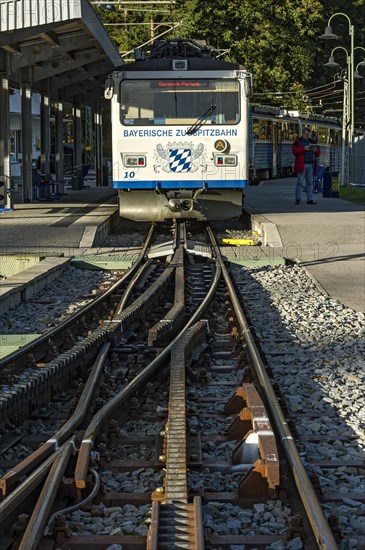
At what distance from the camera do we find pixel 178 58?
63.8 ft

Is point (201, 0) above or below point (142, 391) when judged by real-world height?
above

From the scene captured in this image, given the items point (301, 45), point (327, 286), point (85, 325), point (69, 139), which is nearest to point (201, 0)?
point (301, 45)

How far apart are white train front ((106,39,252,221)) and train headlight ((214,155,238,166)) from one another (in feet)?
0.06

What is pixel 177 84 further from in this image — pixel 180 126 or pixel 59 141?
pixel 59 141

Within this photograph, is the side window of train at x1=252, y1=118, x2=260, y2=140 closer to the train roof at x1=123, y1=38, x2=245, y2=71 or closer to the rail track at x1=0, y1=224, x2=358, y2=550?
the train roof at x1=123, y1=38, x2=245, y2=71

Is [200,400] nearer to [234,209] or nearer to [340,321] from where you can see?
[340,321]

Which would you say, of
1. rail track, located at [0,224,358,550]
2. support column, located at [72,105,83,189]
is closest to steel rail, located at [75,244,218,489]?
rail track, located at [0,224,358,550]

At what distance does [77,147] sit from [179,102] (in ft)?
55.6

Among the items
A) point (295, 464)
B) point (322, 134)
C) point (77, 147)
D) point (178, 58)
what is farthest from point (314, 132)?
point (295, 464)

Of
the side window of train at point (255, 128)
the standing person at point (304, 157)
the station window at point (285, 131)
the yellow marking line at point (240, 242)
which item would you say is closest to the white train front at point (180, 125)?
the yellow marking line at point (240, 242)

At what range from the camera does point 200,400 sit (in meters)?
7.12

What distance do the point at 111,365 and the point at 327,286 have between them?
5.89 metres

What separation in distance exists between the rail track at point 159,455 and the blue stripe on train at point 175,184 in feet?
32.7

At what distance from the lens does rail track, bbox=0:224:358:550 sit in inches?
175
